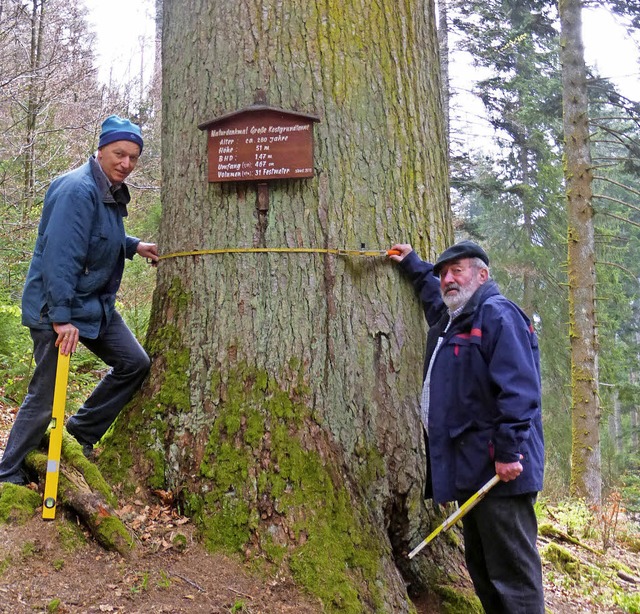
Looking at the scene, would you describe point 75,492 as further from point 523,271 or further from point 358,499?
point 523,271

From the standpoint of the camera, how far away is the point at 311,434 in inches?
128

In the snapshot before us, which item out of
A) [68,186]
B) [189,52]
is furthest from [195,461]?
[189,52]

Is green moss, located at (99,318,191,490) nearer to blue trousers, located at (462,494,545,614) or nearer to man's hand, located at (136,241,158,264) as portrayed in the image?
man's hand, located at (136,241,158,264)

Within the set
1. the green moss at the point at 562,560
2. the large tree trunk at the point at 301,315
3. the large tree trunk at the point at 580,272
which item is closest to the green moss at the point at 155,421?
the large tree trunk at the point at 301,315

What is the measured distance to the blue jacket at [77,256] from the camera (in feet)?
10.6

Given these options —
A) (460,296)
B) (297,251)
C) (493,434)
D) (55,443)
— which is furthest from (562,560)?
(55,443)

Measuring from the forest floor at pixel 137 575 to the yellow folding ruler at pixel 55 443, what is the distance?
0.09 meters

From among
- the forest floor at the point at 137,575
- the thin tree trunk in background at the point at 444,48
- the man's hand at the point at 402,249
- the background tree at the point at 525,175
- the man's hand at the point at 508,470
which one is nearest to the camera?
the forest floor at the point at 137,575

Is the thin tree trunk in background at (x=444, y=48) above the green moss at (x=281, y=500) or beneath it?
above

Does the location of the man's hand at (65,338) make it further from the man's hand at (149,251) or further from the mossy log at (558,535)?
the mossy log at (558,535)

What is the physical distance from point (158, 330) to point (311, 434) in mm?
1176

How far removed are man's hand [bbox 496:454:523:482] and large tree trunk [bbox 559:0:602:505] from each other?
7.92m

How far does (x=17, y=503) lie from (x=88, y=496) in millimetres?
338

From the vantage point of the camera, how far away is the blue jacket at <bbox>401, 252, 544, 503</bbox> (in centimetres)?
281
